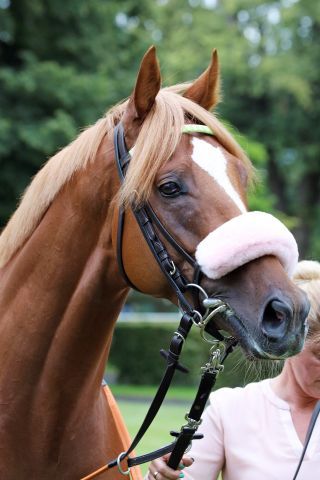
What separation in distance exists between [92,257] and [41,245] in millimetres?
215

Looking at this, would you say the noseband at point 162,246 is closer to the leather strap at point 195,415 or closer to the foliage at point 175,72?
the leather strap at point 195,415

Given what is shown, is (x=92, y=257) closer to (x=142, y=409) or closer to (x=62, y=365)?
(x=62, y=365)

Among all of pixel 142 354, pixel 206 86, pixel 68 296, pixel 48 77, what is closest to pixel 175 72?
pixel 48 77

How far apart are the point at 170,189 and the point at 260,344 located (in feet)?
2.17

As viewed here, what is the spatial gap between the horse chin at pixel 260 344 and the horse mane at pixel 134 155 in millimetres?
596

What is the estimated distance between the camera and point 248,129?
87.8ft

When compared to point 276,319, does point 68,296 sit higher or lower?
lower

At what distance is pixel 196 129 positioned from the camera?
8.96 feet

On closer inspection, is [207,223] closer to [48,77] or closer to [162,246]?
[162,246]

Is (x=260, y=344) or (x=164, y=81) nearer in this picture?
(x=260, y=344)

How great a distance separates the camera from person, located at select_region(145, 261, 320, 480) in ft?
9.01

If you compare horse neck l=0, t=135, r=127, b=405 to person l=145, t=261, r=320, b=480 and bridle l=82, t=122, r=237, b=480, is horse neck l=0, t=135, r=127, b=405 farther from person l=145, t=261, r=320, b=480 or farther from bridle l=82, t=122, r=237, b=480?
person l=145, t=261, r=320, b=480

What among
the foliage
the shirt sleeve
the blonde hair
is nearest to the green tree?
the foliage

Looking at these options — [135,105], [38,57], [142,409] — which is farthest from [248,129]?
[135,105]
